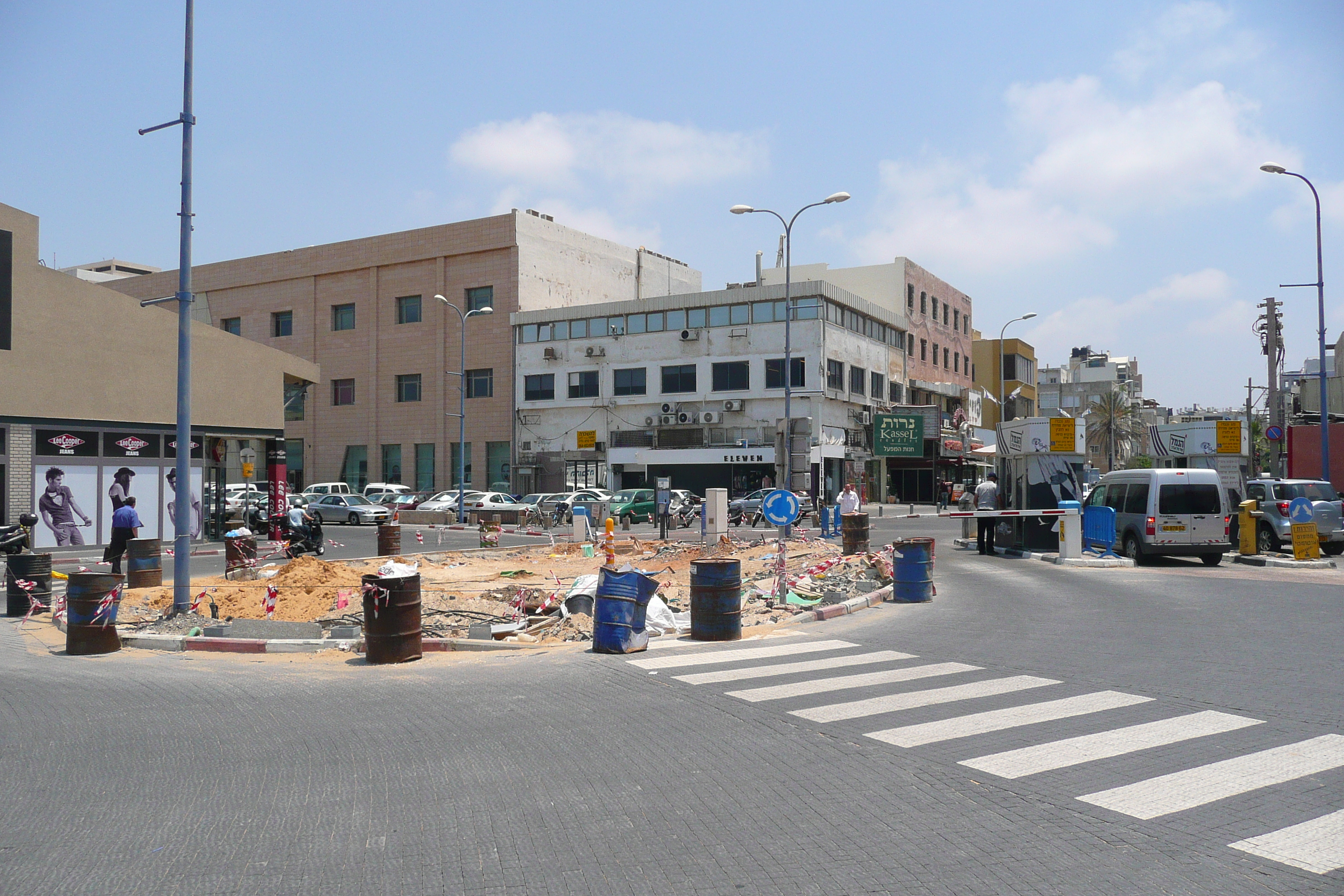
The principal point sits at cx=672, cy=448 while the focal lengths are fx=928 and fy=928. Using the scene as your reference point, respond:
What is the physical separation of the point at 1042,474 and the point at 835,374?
28.4 meters

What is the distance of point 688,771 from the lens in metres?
5.95

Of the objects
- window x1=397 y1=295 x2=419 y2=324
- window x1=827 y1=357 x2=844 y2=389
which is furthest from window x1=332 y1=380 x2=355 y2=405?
window x1=827 y1=357 x2=844 y2=389

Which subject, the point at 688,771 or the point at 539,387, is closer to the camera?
the point at 688,771

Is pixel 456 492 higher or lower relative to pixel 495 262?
lower

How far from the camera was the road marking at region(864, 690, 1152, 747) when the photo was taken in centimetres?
670

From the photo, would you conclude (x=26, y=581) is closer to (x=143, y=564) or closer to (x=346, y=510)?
(x=143, y=564)

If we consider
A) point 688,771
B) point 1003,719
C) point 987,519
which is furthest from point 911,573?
point 987,519

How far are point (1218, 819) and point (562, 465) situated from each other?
51.9 m

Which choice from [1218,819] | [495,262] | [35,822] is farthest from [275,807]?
[495,262]

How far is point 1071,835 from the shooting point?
4.83m

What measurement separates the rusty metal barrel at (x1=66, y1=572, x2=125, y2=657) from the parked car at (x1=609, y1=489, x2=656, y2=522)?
2839 cm

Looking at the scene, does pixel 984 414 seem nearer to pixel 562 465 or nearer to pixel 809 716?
pixel 562 465

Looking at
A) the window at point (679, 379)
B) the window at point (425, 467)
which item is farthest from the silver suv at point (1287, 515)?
the window at point (425, 467)

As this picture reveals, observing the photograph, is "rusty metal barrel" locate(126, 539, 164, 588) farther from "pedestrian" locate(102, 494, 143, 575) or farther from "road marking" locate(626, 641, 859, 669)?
"road marking" locate(626, 641, 859, 669)
